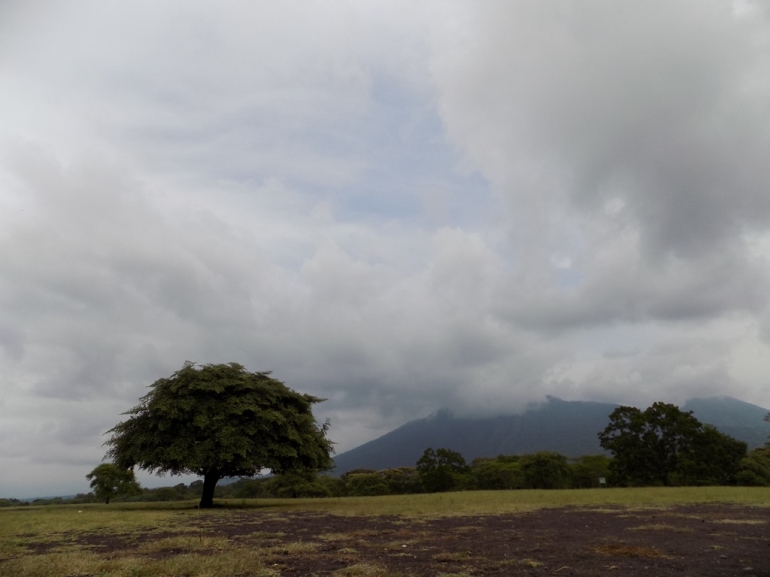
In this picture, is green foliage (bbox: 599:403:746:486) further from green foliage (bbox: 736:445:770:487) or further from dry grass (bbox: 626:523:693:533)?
dry grass (bbox: 626:523:693:533)

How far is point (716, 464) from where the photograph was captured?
58.6 metres

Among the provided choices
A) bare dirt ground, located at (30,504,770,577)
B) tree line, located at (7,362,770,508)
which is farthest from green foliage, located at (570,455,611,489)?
bare dirt ground, located at (30,504,770,577)

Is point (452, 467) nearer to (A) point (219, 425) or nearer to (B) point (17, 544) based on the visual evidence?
(A) point (219, 425)

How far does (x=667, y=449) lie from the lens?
60.9 metres

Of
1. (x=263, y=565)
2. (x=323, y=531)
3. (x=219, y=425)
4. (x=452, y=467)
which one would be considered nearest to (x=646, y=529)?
(x=323, y=531)

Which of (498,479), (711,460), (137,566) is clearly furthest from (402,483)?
(137,566)

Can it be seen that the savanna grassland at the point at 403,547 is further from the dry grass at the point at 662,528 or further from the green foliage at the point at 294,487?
the green foliage at the point at 294,487

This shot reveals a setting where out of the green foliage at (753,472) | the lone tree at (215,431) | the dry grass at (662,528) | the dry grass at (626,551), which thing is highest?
the lone tree at (215,431)

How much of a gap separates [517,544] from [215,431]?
80.4 feet

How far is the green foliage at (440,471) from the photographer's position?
73.0 meters

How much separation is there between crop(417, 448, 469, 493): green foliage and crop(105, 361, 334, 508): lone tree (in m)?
42.1

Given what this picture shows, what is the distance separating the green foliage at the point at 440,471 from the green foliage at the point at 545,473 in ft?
33.3

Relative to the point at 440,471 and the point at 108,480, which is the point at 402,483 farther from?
the point at 108,480

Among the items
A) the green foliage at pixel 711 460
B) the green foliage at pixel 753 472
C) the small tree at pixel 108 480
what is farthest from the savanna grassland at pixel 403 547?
the green foliage at pixel 753 472
